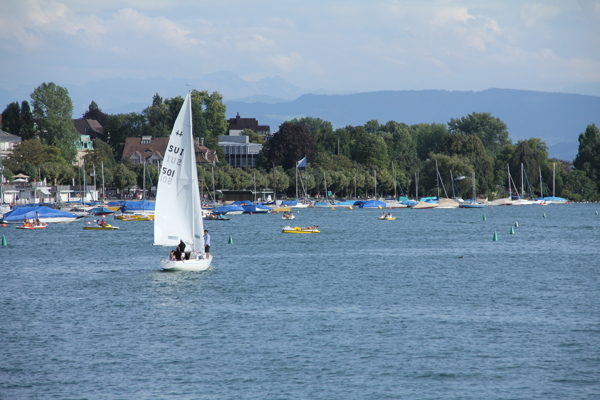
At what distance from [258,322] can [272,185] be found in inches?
5569

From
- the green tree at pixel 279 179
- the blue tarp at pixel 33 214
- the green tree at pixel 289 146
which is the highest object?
the green tree at pixel 289 146

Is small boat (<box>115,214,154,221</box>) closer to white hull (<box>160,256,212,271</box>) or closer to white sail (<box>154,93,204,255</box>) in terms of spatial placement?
white sail (<box>154,93,204,255</box>)

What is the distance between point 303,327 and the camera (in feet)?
110

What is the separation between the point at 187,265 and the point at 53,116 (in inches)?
4687

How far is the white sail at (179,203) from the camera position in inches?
1849

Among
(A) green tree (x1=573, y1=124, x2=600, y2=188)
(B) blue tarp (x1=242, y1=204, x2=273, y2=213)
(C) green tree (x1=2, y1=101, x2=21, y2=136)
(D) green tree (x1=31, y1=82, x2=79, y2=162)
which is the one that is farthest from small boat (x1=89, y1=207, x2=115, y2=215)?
(A) green tree (x1=573, y1=124, x2=600, y2=188)

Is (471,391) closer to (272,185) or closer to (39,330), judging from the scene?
(39,330)

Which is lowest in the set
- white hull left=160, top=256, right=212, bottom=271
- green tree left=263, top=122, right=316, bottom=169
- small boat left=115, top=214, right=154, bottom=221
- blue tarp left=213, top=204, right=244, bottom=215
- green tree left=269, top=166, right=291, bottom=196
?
white hull left=160, top=256, right=212, bottom=271

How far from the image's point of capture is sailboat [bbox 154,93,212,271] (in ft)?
154

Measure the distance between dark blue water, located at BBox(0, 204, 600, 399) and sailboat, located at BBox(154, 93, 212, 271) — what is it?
1240 mm

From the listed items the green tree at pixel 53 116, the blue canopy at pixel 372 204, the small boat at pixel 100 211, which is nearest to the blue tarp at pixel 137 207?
the small boat at pixel 100 211

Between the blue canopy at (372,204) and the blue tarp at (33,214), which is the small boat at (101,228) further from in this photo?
the blue canopy at (372,204)

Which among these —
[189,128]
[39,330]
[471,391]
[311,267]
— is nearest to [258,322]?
[39,330]

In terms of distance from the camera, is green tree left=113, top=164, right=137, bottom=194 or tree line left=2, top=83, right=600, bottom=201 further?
green tree left=113, top=164, right=137, bottom=194
